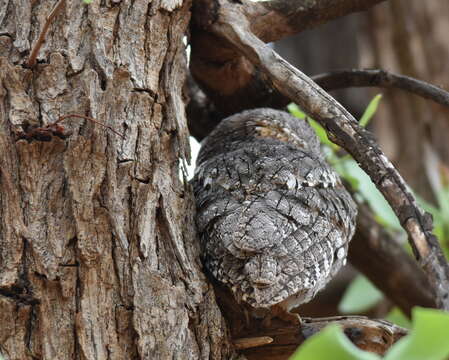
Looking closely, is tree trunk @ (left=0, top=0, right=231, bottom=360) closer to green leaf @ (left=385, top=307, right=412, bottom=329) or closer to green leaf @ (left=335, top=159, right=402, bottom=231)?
green leaf @ (left=335, top=159, right=402, bottom=231)

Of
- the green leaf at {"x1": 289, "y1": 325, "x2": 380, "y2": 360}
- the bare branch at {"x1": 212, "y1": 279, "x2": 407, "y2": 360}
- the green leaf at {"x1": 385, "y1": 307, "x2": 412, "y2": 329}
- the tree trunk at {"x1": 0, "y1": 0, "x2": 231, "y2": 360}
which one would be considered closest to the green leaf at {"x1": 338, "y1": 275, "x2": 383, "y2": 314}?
the green leaf at {"x1": 385, "y1": 307, "x2": 412, "y2": 329}

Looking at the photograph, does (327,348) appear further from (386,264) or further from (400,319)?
(400,319)

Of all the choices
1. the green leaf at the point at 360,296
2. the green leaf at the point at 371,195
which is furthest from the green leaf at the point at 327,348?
the green leaf at the point at 360,296

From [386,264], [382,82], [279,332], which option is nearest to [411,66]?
[386,264]

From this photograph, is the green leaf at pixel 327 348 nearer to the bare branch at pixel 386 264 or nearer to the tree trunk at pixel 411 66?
the bare branch at pixel 386 264

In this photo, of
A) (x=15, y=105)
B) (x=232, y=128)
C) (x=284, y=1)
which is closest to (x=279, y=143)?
(x=232, y=128)

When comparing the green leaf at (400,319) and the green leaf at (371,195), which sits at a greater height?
the green leaf at (371,195)
